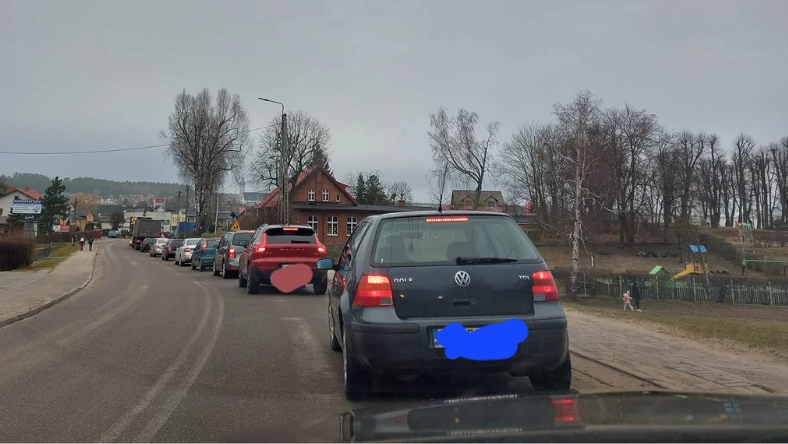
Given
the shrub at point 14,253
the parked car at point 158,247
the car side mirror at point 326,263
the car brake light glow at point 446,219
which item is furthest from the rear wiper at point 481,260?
the parked car at point 158,247

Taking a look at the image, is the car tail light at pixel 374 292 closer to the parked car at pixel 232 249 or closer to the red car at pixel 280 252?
the red car at pixel 280 252

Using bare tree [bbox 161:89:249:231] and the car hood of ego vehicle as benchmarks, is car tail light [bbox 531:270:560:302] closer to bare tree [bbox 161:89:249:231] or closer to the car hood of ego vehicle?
the car hood of ego vehicle

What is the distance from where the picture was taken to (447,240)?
195 inches

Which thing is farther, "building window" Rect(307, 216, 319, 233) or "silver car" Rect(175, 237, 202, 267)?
"building window" Rect(307, 216, 319, 233)

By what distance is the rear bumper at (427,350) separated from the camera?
14.6 ft

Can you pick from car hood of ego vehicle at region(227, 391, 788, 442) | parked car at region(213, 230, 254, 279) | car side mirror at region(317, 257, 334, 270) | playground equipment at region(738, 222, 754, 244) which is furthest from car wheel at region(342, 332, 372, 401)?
playground equipment at region(738, 222, 754, 244)

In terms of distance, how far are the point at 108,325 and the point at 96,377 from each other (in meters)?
4.02

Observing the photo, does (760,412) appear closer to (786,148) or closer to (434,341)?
(434,341)

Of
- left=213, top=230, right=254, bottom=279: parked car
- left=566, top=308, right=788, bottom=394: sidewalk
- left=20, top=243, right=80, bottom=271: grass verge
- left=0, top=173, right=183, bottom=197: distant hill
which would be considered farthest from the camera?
left=0, top=173, right=183, bottom=197: distant hill

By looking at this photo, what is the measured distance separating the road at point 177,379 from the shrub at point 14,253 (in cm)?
1580

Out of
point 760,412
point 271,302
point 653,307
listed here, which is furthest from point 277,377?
point 653,307

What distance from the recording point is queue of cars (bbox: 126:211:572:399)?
4.51 metres

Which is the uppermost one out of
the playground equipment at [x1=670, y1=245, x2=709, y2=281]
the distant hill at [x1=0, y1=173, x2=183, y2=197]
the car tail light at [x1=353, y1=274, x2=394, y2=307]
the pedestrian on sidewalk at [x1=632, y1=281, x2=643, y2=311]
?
the distant hill at [x1=0, y1=173, x2=183, y2=197]

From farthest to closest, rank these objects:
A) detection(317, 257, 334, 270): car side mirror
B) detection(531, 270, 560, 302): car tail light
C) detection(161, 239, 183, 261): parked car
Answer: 1. detection(161, 239, 183, 261): parked car
2. detection(317, 257, 334, 270): car side mirror
3. detection(531, 270, 560, 302): car tail light
